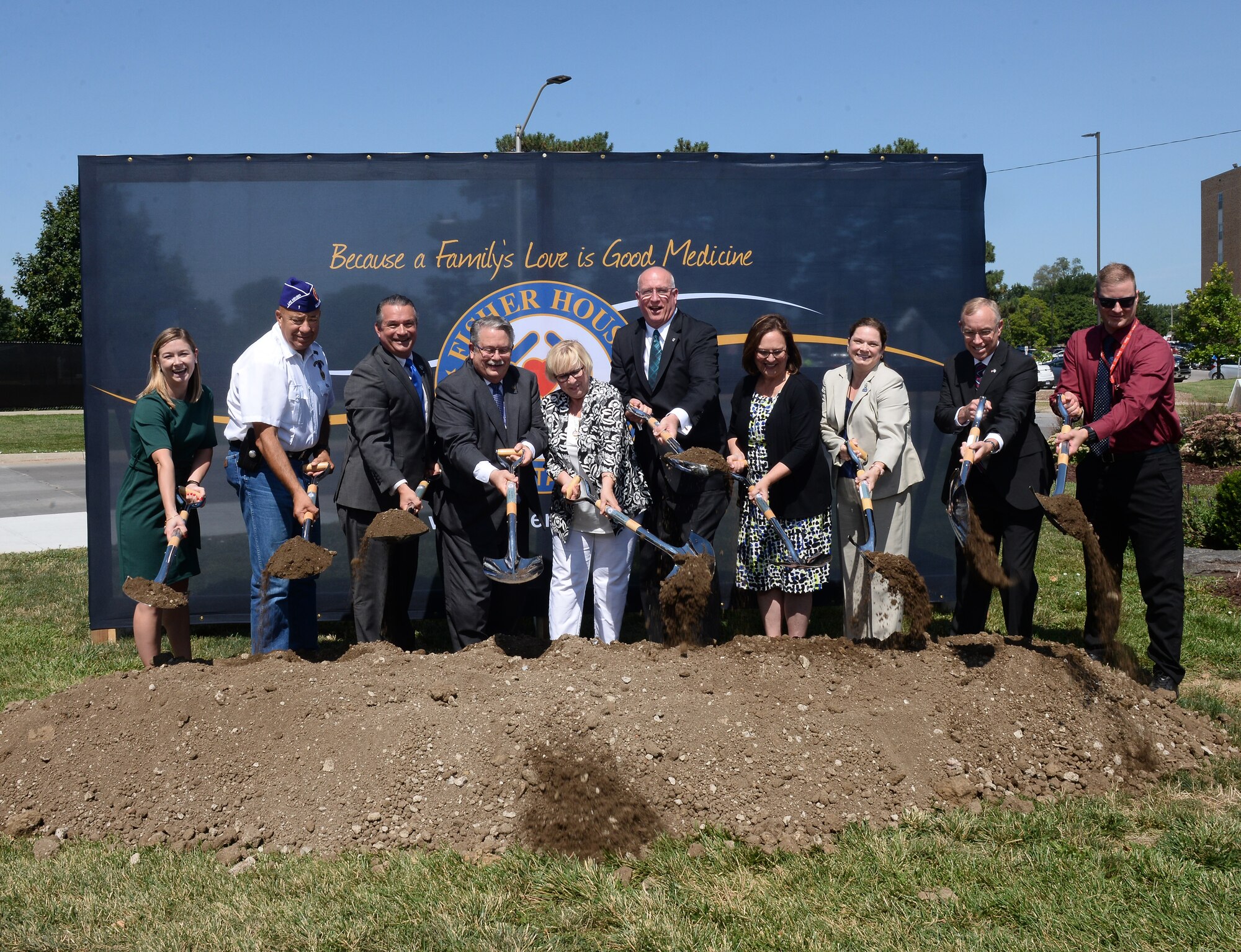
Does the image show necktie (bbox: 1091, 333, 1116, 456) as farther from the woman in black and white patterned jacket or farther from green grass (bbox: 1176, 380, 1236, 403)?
green grass (bbox: 1176, 380, 1236, 403)

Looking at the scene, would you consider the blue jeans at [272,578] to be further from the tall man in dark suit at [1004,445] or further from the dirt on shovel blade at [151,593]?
the tall man in dark suit at [1004,445]

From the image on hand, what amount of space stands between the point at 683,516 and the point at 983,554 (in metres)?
1.44

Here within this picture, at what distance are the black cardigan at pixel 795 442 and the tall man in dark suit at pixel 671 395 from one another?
198 millimetres

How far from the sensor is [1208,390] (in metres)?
28.7

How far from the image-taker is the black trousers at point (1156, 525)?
4.62 m

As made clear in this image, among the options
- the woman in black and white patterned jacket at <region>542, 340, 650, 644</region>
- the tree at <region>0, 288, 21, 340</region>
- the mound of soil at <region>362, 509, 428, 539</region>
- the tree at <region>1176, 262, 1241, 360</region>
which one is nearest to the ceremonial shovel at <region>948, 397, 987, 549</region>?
the woman in black and white patterned jacket at <region>542, 340, 650, 644</region>

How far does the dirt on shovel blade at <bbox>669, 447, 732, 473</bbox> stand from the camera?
4738mm

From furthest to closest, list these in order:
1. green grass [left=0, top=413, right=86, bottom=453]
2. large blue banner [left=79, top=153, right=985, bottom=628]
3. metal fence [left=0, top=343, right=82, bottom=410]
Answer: metal fence [left=0, top=343, right=82, bottom=410] < green grass [left=0, top=413, right=86, bottom=453] < large blue banner [left=79, top=153, right=985, bottom=628]

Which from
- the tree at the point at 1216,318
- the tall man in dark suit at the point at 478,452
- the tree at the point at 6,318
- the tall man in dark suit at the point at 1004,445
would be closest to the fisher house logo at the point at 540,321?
the tall man in dark suit at the point at 478,452

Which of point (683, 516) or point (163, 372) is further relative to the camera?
point (683, 516)

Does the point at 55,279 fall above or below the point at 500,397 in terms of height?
above

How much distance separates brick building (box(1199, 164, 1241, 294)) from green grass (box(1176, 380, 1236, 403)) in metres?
46.6

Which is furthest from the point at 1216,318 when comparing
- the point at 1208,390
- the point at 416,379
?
the point at 416,379

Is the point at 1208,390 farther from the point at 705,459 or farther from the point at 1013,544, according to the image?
the point at 705,459
